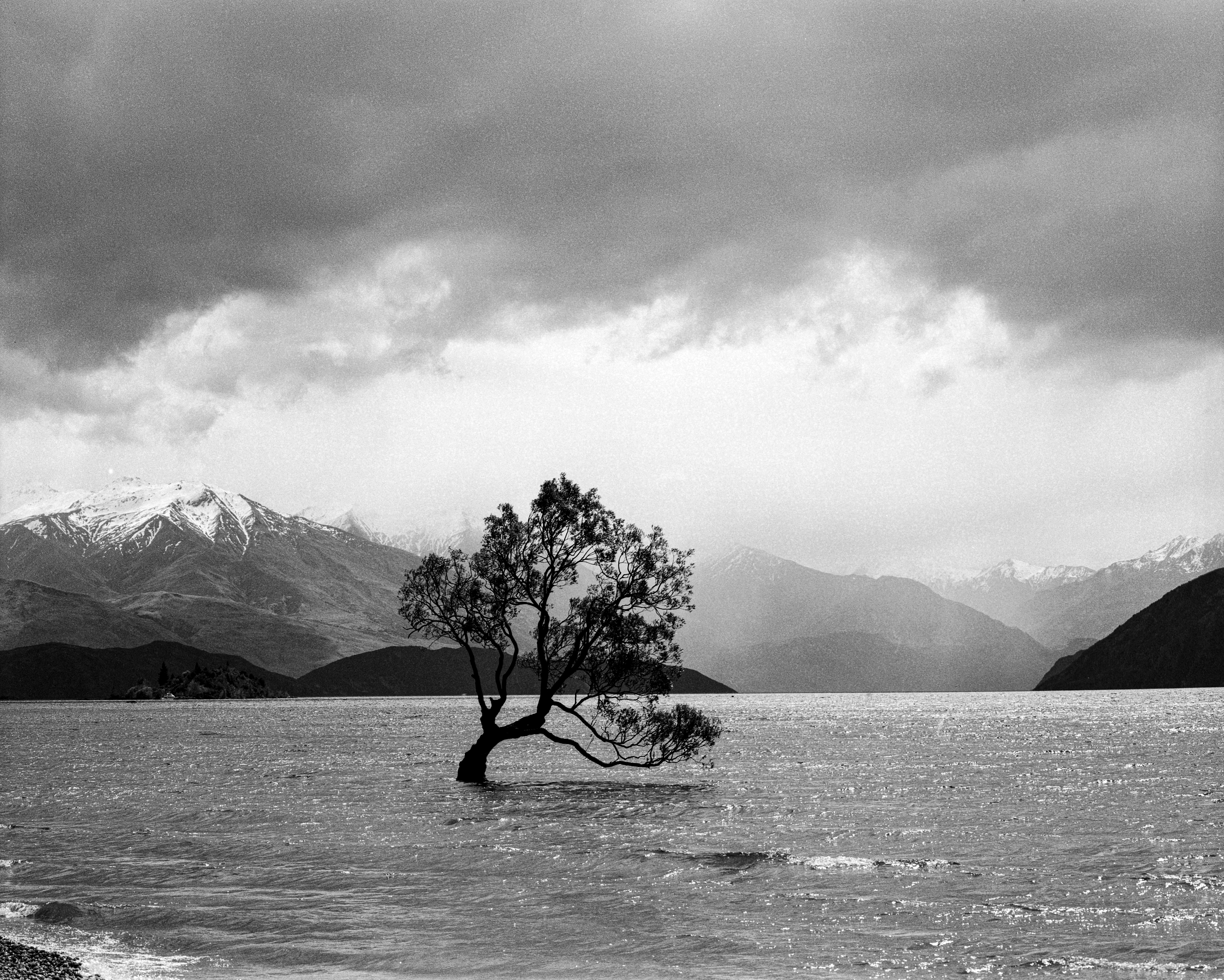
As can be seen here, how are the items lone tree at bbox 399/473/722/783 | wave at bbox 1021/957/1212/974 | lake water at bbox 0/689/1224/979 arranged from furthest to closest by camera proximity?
lone tree at bbox 399/473/722/783 → lake water at bbox 0/689/1224/979 → wave at bbox 1021/957/1212/974

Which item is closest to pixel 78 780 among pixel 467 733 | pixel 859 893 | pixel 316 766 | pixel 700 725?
pixel 316 766

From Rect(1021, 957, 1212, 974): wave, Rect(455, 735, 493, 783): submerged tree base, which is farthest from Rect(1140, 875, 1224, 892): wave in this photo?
Rect(455, 735, 493, 783): submerged tree base

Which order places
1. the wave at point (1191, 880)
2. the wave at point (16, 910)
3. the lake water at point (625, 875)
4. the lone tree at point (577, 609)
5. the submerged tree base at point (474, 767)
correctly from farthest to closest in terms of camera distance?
the submerged tree base at point (474, 767) < the lone tree at point (577, 609) < the wave at point (1191, 880) < the wave at point (16, 910) < the lake water at point (625, 875)

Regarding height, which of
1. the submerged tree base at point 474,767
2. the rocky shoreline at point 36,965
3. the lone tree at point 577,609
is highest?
the lone tree at point 577,609

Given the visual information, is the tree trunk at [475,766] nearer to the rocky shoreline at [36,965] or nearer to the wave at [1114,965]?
the rocky shoreline at [36,965]

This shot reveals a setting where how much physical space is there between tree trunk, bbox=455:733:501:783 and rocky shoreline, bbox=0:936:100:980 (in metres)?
51.2

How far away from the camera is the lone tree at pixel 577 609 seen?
75.9 meters

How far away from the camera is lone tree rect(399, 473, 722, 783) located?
249 feet

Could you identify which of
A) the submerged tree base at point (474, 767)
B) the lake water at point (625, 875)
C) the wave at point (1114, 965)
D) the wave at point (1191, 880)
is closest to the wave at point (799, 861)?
the lake water at point (625, 875)

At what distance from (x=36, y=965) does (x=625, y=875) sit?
72.2 feet

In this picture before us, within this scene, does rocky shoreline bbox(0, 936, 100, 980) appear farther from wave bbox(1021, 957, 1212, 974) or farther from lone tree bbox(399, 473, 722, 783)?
lone tree bbox(399, 473, 722, 783)

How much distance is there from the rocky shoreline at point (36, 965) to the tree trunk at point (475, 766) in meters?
51.2

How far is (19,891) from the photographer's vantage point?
43.1 metres

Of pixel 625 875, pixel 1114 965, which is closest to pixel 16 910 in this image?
pixel 625 875
